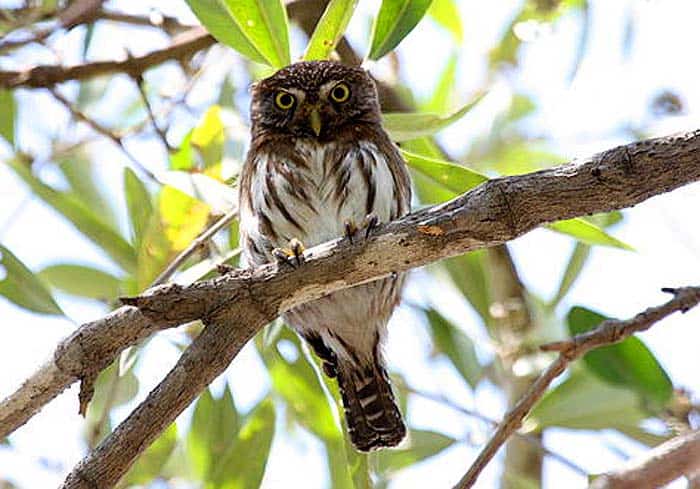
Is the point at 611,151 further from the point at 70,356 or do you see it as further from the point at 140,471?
the point at 140,471

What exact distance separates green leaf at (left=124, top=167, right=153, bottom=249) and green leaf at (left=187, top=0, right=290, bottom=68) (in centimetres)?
67

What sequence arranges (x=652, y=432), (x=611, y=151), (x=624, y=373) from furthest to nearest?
(x=652, y=432) → (x=624, y=373) → (x=611, y=151)

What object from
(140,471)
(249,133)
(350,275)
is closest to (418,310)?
(249,133)

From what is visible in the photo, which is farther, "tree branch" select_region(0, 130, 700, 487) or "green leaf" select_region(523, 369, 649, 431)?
"green leaf" select_region(523, 369, 649, 431)

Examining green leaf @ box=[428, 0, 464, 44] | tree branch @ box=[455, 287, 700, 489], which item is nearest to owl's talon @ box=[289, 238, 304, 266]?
tree branch @ box=[455, 287, 700, 489]

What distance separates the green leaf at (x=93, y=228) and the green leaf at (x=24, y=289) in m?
0.55

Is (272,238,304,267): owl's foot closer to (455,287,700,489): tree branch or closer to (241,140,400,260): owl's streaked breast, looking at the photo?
(455,287,700,489): tree branch

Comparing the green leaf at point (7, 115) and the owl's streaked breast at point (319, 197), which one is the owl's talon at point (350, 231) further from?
the green leaf at point (7, 115)

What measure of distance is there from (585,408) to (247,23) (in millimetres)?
1726

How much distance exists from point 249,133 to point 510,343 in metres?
1.20

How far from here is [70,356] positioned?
282 cm

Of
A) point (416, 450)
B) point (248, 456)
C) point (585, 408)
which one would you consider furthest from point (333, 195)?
point (585, 408)

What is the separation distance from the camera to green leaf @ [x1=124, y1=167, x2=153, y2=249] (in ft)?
13.7

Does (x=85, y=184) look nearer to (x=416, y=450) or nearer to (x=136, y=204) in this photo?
(x=136, y=204)
